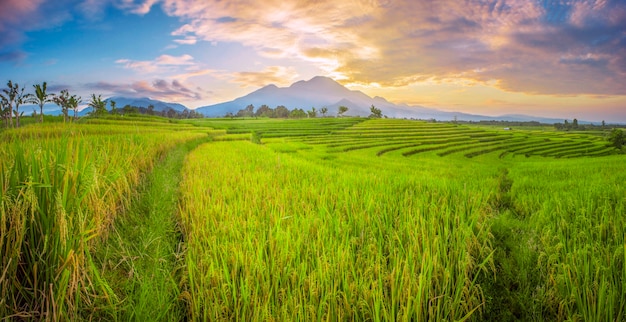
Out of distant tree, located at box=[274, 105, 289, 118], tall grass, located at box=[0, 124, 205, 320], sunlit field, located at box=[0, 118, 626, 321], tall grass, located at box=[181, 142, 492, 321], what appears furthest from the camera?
distant tree, located at box=[274, 105, 289, 118]

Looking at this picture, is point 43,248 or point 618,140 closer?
point 43,248

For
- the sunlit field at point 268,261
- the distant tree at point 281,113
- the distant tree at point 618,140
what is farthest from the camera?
the distant tree at point 281,113

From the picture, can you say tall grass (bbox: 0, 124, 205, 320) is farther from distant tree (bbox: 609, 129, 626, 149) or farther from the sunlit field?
distant tree (bbox: 609, 129, 626, 149)

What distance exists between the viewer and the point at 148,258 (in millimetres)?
2803

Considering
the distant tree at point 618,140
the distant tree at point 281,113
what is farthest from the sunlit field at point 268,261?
the distant tree at point 281,113

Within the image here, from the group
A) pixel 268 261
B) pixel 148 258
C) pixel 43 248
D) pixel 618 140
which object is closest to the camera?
pixel 43 248

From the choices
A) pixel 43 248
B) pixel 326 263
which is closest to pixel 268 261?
pixel 326 263

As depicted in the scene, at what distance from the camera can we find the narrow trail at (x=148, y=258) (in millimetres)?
2006

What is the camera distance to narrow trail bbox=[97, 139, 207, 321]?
6.58ft

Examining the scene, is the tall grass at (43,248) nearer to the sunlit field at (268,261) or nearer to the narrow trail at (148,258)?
the sunlit field at (268,261)

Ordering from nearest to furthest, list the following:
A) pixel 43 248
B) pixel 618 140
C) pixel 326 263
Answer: pixel 43 248 → pixel 326 263 → pixel 618 140

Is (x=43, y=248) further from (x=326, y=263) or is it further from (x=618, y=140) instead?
(x=618, y=140)

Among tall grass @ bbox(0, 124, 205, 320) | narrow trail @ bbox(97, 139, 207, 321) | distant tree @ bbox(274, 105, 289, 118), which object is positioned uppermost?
distant tree @ bbox(274, 105, 289, 118)

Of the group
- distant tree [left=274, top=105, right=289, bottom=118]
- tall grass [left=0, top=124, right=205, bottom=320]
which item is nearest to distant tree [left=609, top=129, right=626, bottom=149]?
tall grass [left=0, top=124, right=205, bottom=320]
